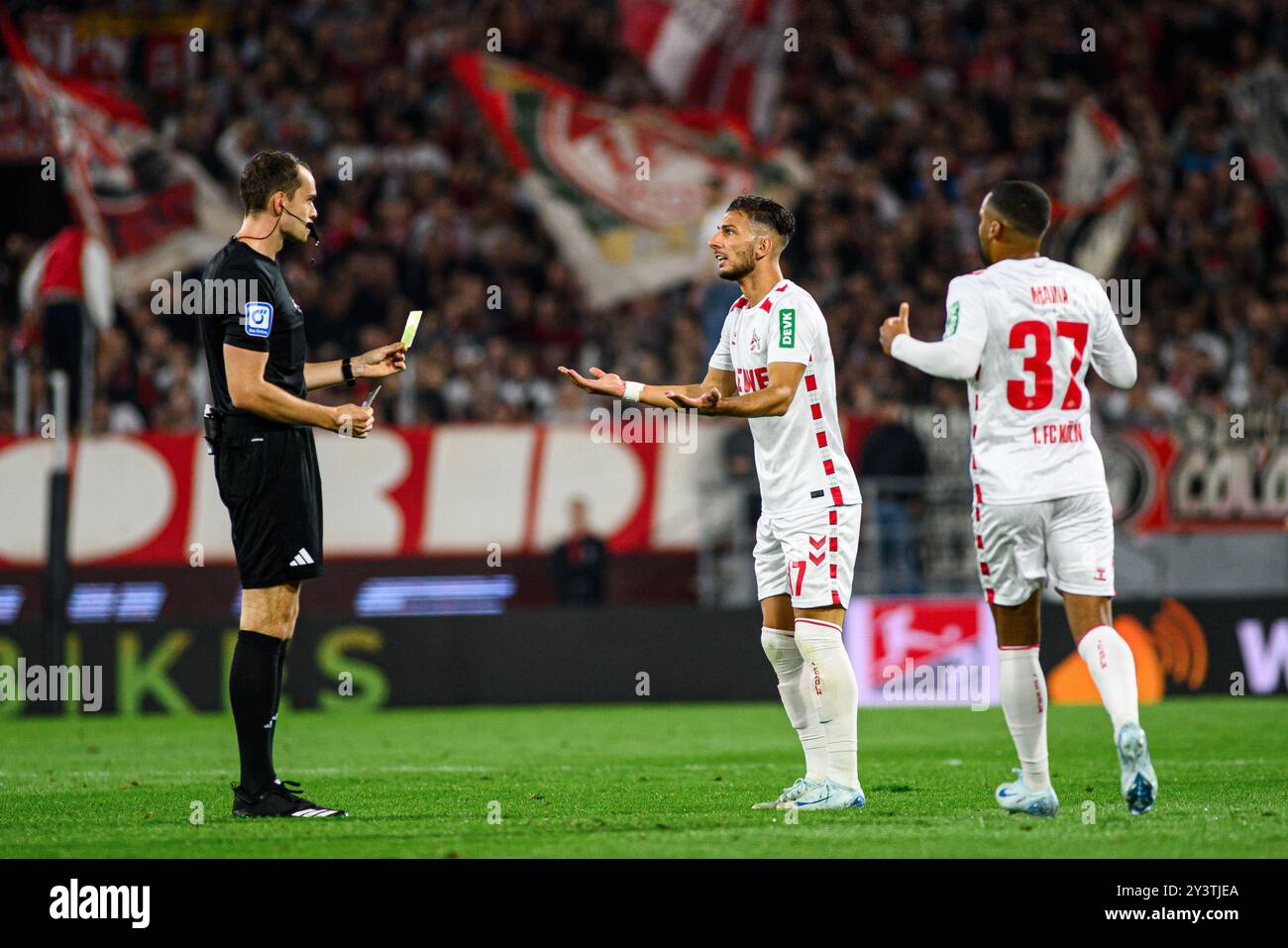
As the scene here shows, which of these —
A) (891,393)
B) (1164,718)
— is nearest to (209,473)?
(891,393)

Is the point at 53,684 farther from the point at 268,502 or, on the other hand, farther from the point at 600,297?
the point at 268,502

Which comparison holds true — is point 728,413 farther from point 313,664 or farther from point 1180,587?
point 1180,587

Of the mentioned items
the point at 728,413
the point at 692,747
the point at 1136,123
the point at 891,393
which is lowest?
the point at 692,747

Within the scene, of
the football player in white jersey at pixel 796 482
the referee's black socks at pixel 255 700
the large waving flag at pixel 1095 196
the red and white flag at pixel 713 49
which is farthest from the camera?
the red and white flag at pixel 713 49

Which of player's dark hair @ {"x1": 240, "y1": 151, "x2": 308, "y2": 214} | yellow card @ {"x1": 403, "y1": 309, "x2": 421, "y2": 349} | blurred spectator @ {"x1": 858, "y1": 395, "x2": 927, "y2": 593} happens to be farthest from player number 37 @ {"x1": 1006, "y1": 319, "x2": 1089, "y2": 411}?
blurred spectator @ {"x1": 858, "y1": 395, "x2": 927, "y2": 593}

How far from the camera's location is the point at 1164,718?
42.0ft

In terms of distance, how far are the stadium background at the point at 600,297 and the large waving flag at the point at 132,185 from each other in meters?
0.05

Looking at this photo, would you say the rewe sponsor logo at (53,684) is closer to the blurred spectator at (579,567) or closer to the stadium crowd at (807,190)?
the stadium crowd at (807,190)

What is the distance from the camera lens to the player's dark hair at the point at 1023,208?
22.4 ft

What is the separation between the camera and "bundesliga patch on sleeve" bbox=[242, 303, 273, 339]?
6.91 metres

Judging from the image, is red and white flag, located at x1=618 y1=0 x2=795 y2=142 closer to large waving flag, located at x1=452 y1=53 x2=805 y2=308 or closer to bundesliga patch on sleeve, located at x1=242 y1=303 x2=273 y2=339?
large waving flag, located at x1=452 y1=53 x2=805 y2=308

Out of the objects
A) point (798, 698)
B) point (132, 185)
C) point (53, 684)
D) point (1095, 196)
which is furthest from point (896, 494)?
point (132, 185)
